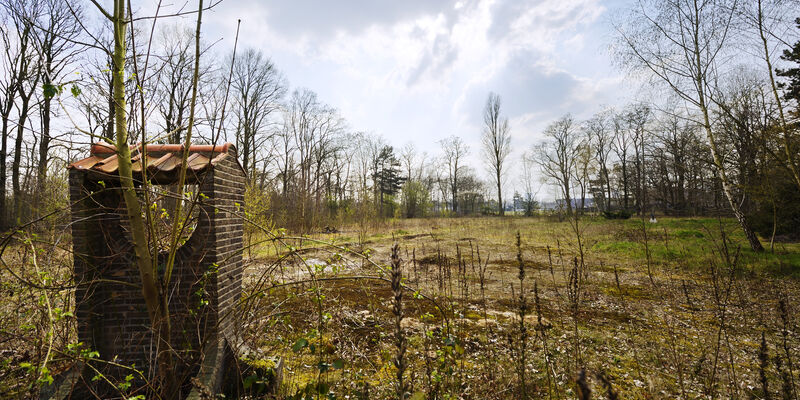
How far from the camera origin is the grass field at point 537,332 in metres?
2.74

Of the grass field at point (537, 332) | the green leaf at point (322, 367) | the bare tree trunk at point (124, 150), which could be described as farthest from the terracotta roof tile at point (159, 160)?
the green leaf at point (322, 367)

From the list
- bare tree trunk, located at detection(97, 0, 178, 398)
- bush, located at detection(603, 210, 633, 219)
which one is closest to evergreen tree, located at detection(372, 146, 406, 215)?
bush, located at detection(603, 210, 633, 219)

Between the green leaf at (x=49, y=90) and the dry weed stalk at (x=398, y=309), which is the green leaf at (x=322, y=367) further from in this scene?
the green leaf at (x=49, y=90)

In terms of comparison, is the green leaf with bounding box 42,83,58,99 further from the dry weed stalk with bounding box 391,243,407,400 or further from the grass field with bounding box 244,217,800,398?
the dry weed stalk with bounding box 391,243,407,400

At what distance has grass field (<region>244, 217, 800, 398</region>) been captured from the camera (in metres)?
2.74

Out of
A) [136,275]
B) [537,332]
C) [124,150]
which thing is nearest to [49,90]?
[124,150]

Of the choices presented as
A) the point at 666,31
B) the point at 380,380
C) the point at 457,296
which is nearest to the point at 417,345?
the point at 380,380

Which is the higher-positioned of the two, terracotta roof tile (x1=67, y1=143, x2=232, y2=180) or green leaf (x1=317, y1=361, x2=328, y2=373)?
terracotta roof tile (x1=67, y1=143, x2=232, y2=180)

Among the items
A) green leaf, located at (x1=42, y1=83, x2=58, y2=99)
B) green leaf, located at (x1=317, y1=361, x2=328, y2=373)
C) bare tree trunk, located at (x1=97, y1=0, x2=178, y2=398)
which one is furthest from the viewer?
green leaf, located at (x1=317, y1=361, x2=328, y2=373)

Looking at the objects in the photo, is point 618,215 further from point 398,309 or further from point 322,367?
point 398,309

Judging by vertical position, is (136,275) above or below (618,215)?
above

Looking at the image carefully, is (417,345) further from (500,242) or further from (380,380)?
(500,242)

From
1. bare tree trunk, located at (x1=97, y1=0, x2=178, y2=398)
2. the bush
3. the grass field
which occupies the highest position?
bare tree trunk, located at (x1=97, y1=0, x2=178, y2=398)

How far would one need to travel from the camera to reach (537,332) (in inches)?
184
